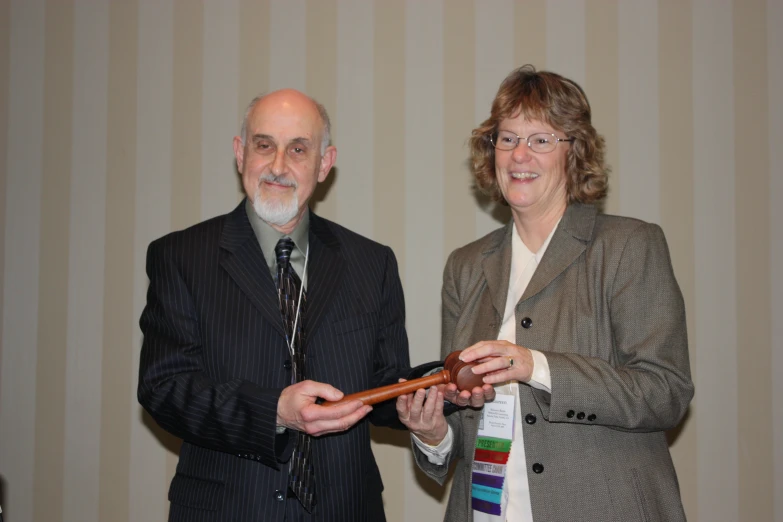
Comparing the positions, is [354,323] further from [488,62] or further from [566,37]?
[566,37]

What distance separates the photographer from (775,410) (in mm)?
3465

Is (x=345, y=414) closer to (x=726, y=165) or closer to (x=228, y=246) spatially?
(x=228, y=246)

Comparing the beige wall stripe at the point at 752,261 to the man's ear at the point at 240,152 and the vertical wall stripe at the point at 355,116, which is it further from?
the man's ear at the point at 240,152

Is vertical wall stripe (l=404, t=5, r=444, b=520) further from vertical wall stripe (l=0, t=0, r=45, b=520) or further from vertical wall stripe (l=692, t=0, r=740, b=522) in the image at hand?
vertical wall stripe (l=0, t=0, r=45, b=520)

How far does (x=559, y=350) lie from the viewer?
2.10 m

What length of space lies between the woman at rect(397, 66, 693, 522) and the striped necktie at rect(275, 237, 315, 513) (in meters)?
0.34

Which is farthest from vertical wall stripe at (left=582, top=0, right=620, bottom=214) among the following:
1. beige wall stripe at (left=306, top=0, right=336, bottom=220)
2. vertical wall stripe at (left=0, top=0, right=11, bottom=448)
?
vertical wall stripe at (left=0, top=0, right=11, bottom=448)

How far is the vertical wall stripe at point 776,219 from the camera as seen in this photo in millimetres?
3457

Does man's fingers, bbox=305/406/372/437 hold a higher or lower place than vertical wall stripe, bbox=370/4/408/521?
lower

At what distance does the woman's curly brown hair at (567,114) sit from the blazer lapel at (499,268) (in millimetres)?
258

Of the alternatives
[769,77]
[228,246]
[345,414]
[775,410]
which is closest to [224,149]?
[228,246]

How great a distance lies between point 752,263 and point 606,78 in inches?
44.9

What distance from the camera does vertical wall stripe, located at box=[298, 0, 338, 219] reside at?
12.1 feet

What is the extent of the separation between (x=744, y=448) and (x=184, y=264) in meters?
2.77
